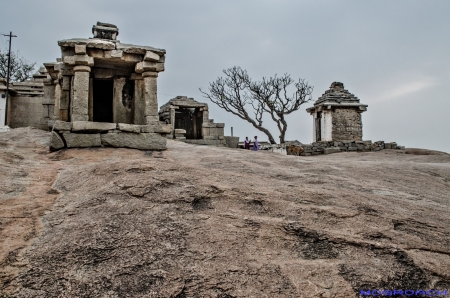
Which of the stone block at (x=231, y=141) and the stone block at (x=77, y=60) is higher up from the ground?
the stone block at (x=77, y=60)

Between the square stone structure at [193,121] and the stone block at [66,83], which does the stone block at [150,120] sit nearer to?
the stone block at [66,83]

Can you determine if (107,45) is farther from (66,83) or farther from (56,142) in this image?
(56,142)

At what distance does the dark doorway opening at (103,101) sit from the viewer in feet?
27.9

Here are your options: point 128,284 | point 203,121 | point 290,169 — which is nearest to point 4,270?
point 128,284

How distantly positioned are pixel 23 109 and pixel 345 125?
1779cm

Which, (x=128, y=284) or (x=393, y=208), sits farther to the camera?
(x=393, y=208)

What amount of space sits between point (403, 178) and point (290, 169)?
5.48 feet

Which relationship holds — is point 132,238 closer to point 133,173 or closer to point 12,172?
point 133,173

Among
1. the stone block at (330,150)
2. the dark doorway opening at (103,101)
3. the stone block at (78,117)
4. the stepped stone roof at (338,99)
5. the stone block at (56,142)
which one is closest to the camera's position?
the stone block at (56,142)

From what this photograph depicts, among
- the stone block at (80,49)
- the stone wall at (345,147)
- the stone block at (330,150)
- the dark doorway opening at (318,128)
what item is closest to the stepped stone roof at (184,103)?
the stone wall at (345,147)

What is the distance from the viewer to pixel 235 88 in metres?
23.8

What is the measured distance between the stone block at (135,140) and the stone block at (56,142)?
2.44ft

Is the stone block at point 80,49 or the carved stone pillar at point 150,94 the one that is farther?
the carved stone pillar at point 150,94

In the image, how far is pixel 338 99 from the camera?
19.2 m
